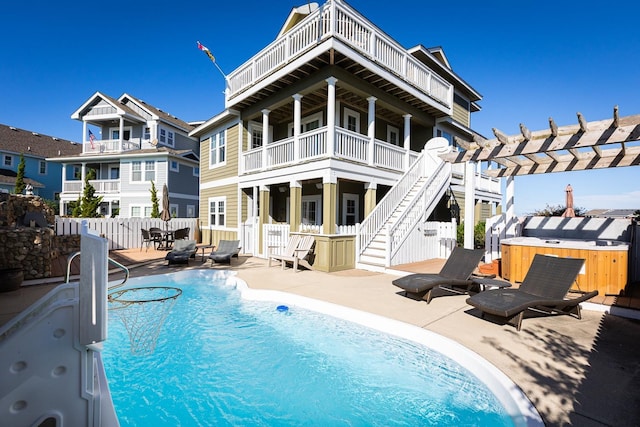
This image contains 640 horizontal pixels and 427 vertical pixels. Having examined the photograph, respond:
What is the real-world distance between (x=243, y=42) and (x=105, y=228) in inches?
510

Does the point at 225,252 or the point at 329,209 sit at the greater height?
the point at 329,209

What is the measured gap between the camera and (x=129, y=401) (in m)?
3.79

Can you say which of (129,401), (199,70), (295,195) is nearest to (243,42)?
(199,70)

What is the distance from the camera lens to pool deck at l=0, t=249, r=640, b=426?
303 centimetres

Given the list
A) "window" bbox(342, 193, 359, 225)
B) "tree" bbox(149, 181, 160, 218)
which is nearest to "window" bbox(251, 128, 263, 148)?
"window" bbox(342, 193, 359, 225)

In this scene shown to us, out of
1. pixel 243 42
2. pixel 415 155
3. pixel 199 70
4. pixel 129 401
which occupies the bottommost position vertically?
pixel 129 401

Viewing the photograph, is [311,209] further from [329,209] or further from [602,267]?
[602,267]

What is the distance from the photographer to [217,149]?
16656 mm

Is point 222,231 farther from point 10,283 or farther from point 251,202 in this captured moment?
point 10,283

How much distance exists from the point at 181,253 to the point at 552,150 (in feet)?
36.0

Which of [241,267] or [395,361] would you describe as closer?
[395,361]

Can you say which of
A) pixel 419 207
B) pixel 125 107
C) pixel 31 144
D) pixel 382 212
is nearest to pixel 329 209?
pixel 382 212

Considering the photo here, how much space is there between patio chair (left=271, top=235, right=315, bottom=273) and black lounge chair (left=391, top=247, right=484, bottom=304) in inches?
150

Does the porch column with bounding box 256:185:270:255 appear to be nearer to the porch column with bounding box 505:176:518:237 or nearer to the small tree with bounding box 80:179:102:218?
the porch column with bounding box 505:176:518:237
